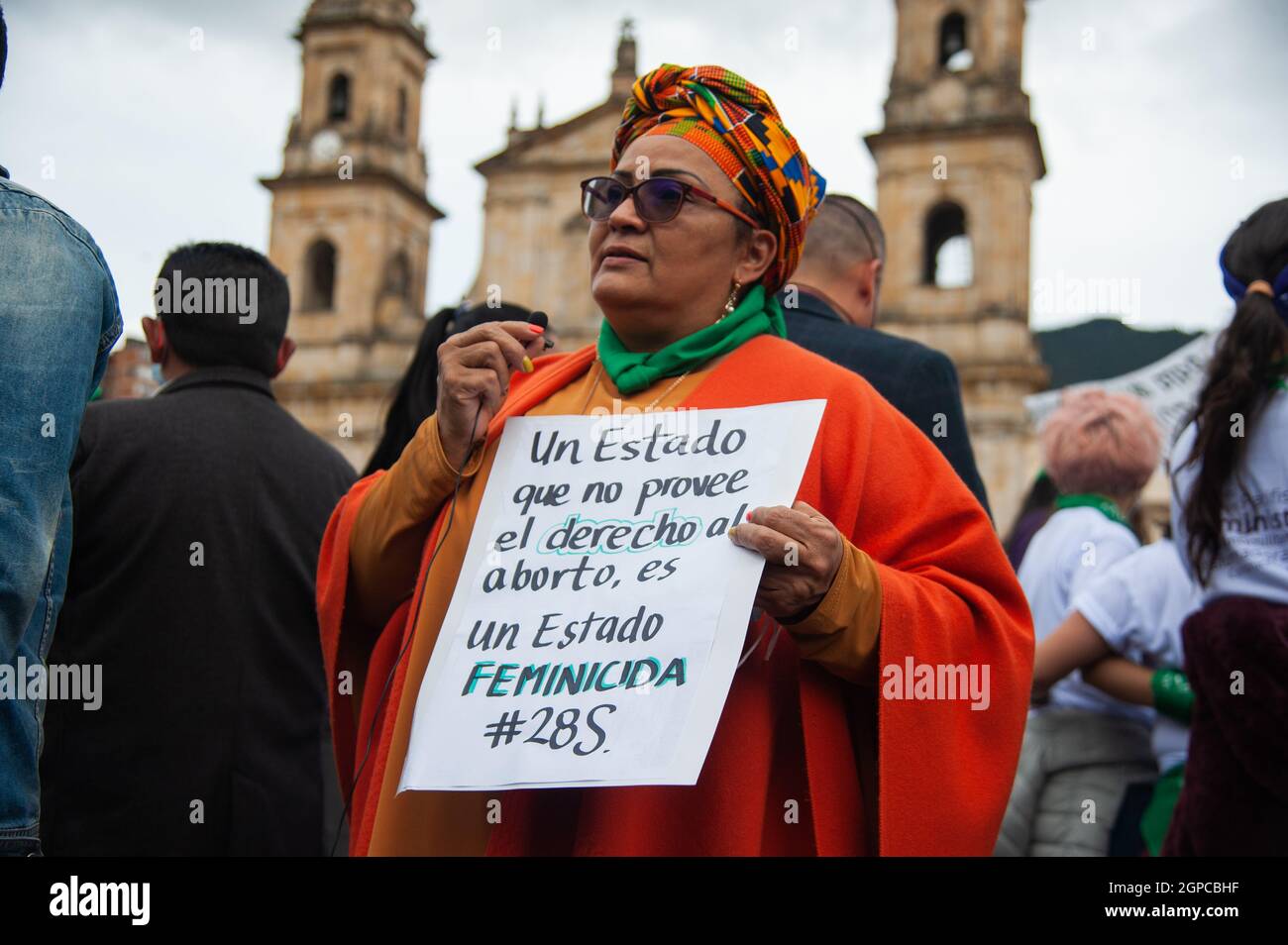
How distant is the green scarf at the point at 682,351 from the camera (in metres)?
2.51

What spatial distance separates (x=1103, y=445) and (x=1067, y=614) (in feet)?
1.95

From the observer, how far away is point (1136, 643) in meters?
4.15

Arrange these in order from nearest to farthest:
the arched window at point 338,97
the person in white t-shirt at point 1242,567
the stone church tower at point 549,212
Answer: the person in white t-shirt at point 1242,567 → the stone church tower at point 549,212 → the arched window at point 338,97

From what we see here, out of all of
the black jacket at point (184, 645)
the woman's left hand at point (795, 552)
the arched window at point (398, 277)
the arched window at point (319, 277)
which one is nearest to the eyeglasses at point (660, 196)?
the woman's left hand at point (795, 552)

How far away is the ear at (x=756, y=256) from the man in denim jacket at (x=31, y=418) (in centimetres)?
103

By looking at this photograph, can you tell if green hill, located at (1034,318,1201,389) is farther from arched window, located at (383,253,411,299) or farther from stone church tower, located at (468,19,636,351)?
arched window, located at (383,253,411,299)

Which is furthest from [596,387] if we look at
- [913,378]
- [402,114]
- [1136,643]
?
[402,114]

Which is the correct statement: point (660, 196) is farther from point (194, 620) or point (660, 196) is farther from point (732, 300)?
point (194, 620)

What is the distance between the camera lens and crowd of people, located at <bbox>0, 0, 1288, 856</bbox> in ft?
7.25

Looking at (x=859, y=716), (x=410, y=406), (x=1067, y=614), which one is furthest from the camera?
(x=1067, y=614)

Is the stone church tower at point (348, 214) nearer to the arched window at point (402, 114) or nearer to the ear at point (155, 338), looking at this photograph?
the arched window at point (402, 114)

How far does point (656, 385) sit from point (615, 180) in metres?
0.34

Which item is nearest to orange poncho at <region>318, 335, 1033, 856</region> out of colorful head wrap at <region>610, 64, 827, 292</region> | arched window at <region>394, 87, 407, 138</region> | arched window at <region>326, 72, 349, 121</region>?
colorful head wrap at <region>610, 64, 827, 292</region>
